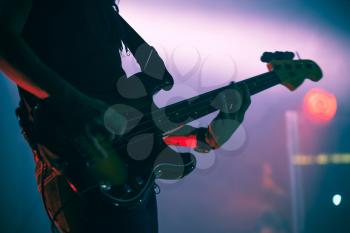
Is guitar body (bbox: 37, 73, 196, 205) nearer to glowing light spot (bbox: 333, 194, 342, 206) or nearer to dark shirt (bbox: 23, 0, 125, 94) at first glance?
dark shirt (bbox: 23, 0, 125, 94)

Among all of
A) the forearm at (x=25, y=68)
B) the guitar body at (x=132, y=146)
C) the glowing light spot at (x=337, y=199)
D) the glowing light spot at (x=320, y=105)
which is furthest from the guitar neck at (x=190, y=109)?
the glowing light spot at (x=337, y=199)

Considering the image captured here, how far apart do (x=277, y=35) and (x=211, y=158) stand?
70.2 inches

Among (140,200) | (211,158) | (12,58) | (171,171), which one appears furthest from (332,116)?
(12,58)

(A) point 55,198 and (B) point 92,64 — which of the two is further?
(B) point 92,64

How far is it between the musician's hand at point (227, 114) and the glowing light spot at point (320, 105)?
320 centimetres

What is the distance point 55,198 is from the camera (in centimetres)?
92

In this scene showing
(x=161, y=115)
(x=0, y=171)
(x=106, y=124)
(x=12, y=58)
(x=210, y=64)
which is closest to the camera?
(x=12, y=58)

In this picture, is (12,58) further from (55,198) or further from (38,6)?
(55,198)

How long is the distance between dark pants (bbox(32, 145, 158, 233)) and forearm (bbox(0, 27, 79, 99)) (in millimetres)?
267

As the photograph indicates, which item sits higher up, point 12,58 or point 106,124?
point 12,58

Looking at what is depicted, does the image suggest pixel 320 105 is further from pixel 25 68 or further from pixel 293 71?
pixel 25 68

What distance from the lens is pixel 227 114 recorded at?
132cm

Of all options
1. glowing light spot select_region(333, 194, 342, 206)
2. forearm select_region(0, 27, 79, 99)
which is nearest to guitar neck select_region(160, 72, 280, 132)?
forearm select_region(0, 27, 79, 99)

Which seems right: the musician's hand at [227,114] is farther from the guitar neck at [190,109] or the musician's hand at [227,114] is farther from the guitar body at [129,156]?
the guitar body at [129,156]
